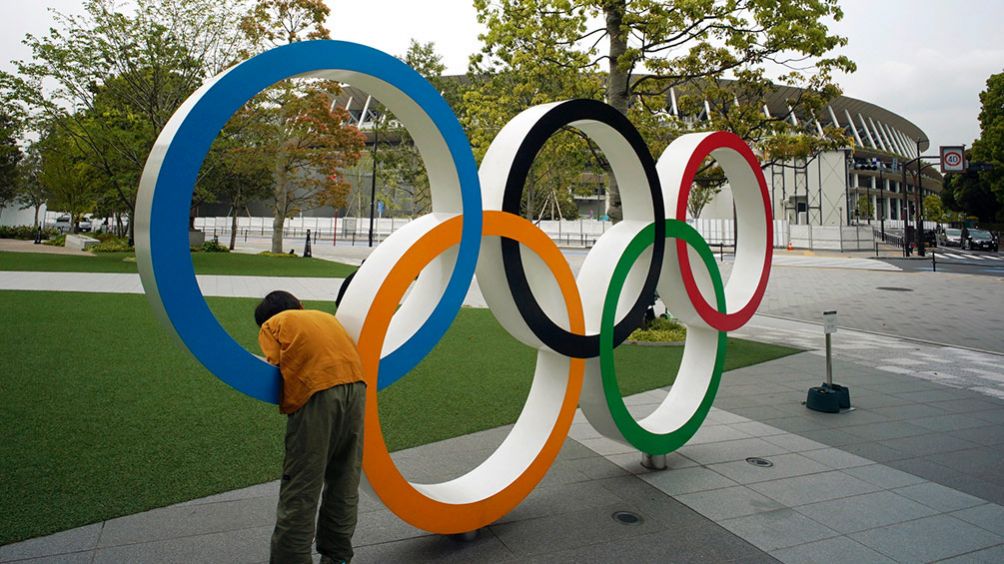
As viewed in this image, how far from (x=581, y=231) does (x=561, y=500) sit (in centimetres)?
4880

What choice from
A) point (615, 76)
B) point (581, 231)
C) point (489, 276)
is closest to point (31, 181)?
point (581, 231)

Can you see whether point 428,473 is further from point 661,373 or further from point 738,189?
point 661,373

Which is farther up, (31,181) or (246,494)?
(31,181)

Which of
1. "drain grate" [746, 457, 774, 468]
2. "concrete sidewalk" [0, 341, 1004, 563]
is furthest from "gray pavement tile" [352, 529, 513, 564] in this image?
"drain grate" [746, 457, 774, 468]

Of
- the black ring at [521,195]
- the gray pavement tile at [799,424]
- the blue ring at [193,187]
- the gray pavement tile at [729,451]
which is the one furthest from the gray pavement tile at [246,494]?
the gray pavement tile at [799,424]

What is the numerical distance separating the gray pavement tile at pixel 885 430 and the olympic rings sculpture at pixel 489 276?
1866 millimetres

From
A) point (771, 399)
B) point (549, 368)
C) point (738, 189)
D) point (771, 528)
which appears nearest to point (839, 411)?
point (771, 399)

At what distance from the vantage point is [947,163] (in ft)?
92.2

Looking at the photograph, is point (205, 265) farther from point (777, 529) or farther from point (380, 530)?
point (777, 529)

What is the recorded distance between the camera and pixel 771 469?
210 inches

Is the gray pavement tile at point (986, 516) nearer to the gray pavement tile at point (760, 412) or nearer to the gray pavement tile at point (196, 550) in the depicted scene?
the gray pavement tile at point (760, 412)

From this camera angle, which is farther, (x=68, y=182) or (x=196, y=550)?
(x=68, y=182)

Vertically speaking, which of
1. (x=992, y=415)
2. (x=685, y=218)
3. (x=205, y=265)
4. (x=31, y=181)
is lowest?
(x=992, y=415)

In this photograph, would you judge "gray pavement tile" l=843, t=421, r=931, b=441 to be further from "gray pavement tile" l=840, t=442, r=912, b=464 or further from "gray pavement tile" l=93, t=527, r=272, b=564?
"gray pavement tile" l=93, t=527, r=272, b=564
